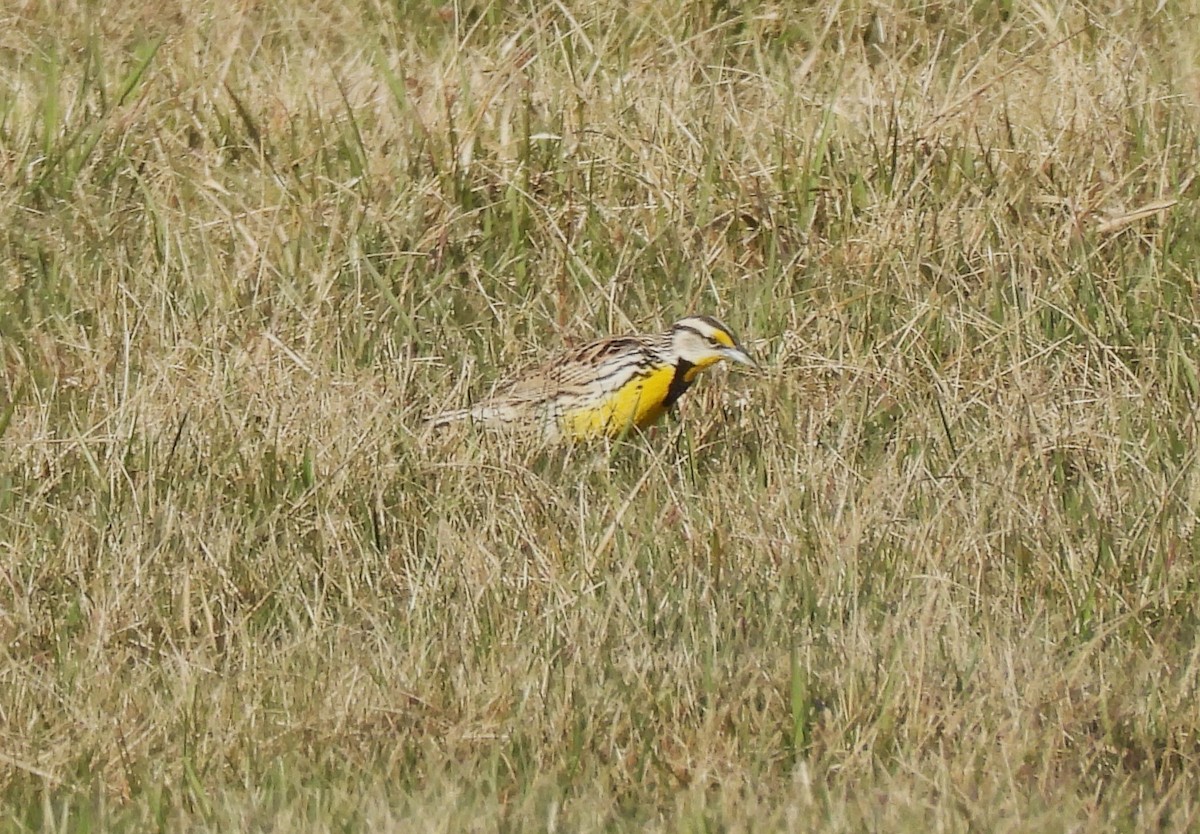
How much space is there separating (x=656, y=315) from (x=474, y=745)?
2.52m

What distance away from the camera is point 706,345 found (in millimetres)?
5680

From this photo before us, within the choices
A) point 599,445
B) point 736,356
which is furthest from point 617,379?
point 736,356

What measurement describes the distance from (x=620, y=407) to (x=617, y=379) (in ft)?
0.26

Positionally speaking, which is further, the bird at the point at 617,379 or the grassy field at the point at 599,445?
the bird at the point at 617,379

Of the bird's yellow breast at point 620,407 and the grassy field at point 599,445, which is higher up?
the grassy field at point 599,445

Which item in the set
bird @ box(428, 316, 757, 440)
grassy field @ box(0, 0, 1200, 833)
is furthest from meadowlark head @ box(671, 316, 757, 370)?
grassy field @ box(0, 0, 1200, 833)

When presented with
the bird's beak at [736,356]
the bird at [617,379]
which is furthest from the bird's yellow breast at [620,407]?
the bird's beak at [736,356]

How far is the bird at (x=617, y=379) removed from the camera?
5625mm

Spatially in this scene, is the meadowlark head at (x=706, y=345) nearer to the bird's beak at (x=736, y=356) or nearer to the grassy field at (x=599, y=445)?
the bird's beak at (x=736, y=356)

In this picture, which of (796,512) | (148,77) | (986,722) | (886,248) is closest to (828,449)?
(796,512)

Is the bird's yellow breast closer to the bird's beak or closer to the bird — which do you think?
the bird

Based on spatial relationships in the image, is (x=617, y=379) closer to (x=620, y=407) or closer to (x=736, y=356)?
(x=620, y=407)

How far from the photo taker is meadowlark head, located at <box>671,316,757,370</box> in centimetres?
567

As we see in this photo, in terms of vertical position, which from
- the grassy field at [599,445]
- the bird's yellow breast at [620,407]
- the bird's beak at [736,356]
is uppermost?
the grassy field at [599,445]
